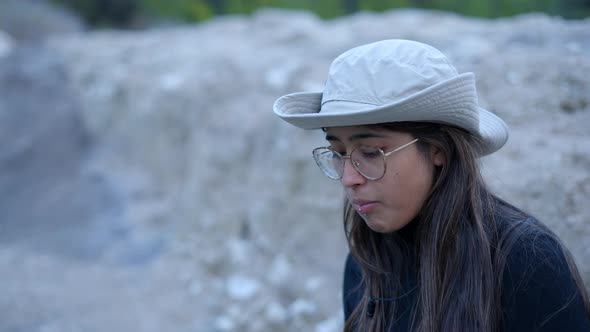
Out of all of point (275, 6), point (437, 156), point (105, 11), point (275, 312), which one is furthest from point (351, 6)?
point (105, 11)

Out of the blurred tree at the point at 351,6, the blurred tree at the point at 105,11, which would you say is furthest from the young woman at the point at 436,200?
the blurred tree at the point at 105,11

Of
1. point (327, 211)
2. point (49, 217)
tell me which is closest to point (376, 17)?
point (327, 211)

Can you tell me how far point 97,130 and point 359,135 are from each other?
7.17m

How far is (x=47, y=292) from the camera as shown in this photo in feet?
17.2

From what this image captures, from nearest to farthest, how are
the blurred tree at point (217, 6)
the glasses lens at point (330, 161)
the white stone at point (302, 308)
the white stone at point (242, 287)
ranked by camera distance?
the glasses lens at point (330, 161), the white stone at point (302, 308), the white stone at point (242, 287), the blurred tree at point (217, 6)

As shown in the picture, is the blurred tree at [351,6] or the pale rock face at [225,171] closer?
the pale rock face at [225,171]

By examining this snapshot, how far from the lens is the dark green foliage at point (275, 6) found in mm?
5312

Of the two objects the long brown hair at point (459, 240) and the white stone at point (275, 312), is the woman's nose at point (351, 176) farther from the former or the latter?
the white stone at point (275, 312)

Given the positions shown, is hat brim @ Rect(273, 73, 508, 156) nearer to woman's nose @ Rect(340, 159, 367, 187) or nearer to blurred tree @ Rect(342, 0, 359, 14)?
woman's nose @ Rect(340, 159, 367, 187)

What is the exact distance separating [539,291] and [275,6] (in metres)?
8.63

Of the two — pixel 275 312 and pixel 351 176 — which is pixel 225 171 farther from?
pixel 351 176

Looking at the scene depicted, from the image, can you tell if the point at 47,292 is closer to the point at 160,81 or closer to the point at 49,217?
the point at 49,217

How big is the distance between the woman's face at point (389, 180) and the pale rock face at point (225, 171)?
135 centimetres

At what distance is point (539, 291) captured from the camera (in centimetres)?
141
